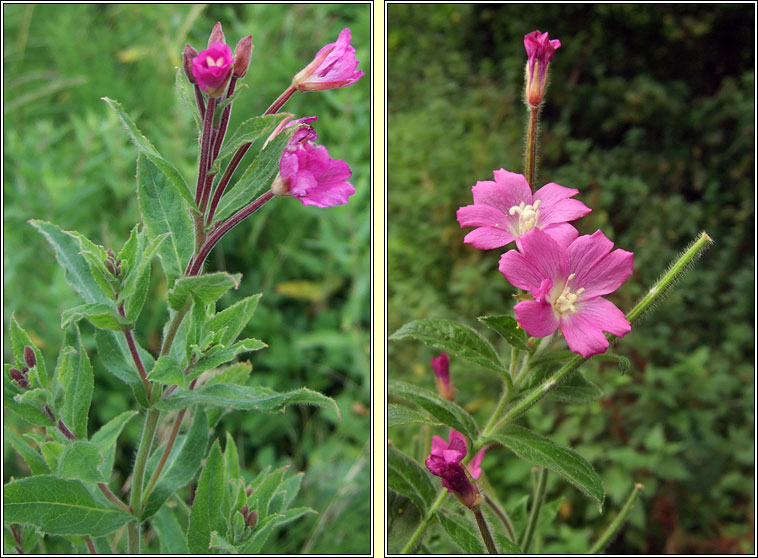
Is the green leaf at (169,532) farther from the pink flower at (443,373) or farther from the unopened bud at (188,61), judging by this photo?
the unopened bud at (188,61)

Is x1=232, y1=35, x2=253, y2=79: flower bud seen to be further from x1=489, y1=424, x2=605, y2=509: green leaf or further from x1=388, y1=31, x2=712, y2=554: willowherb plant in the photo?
x1=489, y1=424, x2=605, y2=509: green leaf

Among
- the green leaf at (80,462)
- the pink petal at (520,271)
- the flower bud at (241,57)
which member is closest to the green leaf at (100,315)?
the green leaf at (80,462)

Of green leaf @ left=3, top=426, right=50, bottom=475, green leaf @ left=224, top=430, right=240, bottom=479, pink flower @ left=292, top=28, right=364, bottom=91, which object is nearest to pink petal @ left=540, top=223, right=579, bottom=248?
pink flower @ left=292, top=28, right=364, bottom=91

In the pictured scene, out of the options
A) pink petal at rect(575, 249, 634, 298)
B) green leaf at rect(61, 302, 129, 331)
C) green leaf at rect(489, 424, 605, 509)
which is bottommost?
green leaf at rect(489, 424, 605, 509)

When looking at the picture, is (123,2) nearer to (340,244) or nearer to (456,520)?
(340,244)

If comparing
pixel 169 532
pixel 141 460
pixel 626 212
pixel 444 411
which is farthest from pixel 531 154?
pixel 626 212

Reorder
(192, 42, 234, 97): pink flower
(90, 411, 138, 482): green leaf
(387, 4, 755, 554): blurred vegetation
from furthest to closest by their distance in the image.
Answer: (387, 4, 755, 554): blurred vegetation
(90, 411, 138, 482): green leaf
(192, 42, 234, 97): pink flower

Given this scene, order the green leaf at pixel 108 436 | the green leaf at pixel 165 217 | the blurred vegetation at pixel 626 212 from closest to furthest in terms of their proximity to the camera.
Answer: the green leaf at pixel 165 217 → the green leaf at pixel 108 436 → the blurred vegetation at pixel 626 212

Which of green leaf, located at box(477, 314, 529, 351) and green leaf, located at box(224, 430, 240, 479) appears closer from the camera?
green leaf, located at box(477, 314, 529, 351)

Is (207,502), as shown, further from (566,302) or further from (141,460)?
(566,302)
